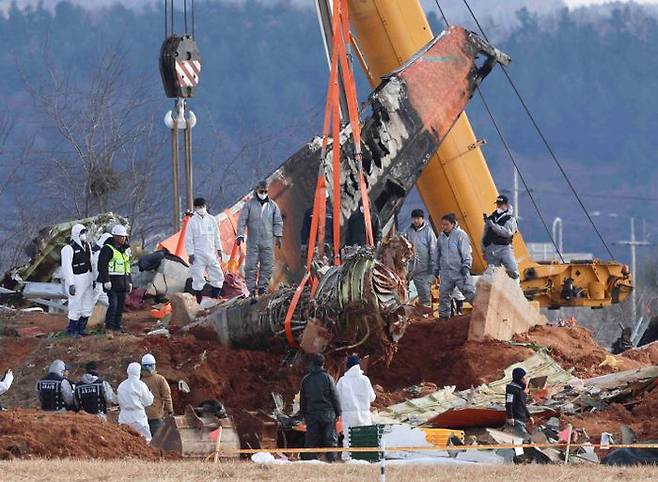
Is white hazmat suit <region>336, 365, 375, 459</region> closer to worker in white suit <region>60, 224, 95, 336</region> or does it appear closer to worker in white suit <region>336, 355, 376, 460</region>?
worker in white suit <region>336, 355, 376, 460</region>

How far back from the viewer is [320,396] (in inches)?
904

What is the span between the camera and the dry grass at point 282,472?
19.7 m

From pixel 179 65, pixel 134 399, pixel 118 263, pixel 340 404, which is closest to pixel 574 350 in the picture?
pixel 118 263

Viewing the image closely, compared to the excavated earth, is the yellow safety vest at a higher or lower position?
higher

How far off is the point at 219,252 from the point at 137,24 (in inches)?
3886

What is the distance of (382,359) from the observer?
2656 cm

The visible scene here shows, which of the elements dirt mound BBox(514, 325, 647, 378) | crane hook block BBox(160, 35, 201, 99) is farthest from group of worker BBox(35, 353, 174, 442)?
crane hook block BBox(160, 35, 201, 99)

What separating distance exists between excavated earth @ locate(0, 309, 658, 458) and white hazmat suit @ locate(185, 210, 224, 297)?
1.14 metres

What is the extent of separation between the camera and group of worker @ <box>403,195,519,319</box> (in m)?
30.5

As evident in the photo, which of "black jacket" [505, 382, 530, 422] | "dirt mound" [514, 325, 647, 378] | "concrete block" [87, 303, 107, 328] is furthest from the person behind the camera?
"concrete block" [87, 303, 107, 328]

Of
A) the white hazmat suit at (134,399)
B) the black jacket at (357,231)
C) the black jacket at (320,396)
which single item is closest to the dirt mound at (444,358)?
the black jacket at (357,231)

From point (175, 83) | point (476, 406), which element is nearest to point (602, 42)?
point (175, 83)

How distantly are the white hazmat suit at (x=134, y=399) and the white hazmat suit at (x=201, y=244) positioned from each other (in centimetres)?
748

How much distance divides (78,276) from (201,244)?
8.96 feet
